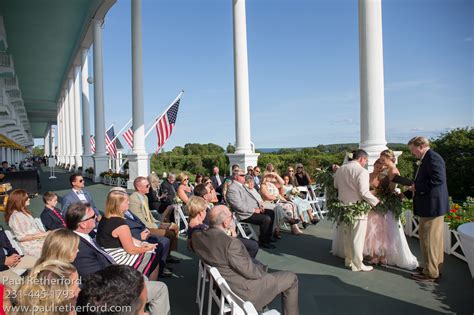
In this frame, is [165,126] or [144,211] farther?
[165,126]

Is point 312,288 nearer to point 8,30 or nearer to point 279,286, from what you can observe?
point 279,286

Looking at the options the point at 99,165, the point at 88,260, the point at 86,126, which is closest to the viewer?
the point at 88,260

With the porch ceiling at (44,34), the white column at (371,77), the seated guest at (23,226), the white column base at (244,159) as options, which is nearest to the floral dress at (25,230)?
the seated guest at (23,226)

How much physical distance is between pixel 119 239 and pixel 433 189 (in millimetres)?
3701

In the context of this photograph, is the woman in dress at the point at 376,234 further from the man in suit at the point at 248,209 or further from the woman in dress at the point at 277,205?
the woman in dress at the point at 277,205

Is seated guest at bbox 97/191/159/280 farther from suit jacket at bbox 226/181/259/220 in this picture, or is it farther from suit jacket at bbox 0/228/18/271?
suit jacket at bbox 226/181/259/220

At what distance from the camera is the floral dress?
4445 mm

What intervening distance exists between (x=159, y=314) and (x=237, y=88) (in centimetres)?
783

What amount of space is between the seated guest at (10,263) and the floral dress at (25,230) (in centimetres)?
18

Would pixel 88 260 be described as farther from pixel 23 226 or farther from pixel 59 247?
pixel 23 226

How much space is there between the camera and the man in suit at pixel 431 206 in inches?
163

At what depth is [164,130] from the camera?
15.6m

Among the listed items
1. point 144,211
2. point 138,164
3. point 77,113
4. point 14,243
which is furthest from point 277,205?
point 77,113

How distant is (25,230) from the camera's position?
4562mm
